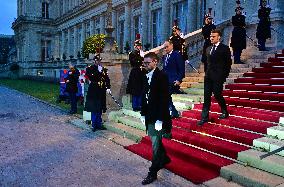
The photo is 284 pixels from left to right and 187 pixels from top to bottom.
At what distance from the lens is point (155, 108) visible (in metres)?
5.38

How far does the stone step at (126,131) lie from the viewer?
26.6 feet

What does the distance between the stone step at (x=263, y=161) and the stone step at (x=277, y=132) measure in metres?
0.63

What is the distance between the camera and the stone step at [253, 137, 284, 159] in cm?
554

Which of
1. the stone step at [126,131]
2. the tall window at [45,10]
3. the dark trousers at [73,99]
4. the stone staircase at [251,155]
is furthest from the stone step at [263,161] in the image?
the tall window at [45,10]

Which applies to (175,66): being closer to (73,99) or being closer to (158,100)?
(158,100)

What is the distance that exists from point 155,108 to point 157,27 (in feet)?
69.8

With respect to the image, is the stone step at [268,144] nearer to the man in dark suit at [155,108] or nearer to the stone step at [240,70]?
the man in dark suit at [155,108]

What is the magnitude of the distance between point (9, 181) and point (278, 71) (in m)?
7.61

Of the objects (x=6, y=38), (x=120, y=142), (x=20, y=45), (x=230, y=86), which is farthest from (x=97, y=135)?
(x=6, y=38)

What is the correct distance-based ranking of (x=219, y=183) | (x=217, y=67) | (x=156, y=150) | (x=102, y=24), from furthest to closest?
1. (x=102, y=24)
2. (x=217, y=67)
3. (x=156, y=150)
4. (x=219, y=183)

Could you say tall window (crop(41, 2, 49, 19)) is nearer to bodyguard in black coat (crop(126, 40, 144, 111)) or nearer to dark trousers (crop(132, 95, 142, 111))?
bodyguard in black coat (crop(126, 40, 144, 111))

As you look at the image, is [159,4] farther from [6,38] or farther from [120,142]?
[6,38]

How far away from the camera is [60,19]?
54781 millimetres

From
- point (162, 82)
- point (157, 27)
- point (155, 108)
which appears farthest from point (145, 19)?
point (155, 108)
